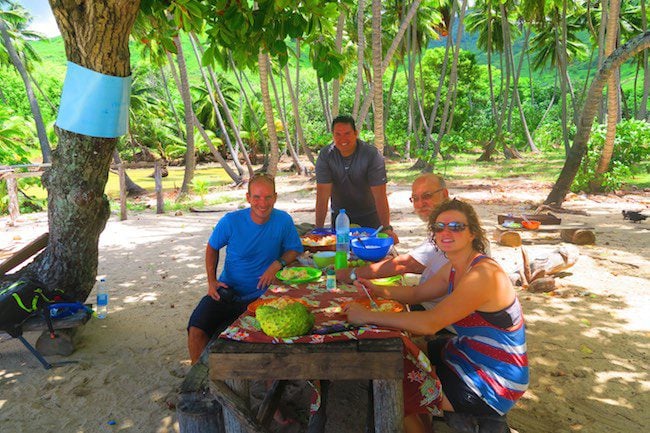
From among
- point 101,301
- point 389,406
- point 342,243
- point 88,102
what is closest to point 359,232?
point 342,243

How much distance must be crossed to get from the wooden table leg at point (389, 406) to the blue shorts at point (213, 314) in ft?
5.25

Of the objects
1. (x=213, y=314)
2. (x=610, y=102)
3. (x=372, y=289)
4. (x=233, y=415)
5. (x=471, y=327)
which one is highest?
(x=610, y=102)

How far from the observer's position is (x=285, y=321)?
7.26 feet

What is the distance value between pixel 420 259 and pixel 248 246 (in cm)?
136

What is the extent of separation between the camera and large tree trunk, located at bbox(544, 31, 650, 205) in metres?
8.07

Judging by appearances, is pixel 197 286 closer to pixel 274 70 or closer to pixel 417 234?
pixel 417 234

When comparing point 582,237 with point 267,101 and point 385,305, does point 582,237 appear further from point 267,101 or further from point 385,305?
point 267,101

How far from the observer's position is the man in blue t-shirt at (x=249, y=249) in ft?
12.1

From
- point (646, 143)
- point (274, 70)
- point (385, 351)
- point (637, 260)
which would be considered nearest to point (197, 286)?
point (385, 351)

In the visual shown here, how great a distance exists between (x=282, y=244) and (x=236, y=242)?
37 centimetres

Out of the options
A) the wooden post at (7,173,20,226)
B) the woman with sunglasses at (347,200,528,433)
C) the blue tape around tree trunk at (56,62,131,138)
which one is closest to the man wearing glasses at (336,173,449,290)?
the woman with sunglasses at (347,200,528,433)

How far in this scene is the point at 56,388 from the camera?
387 centimetres

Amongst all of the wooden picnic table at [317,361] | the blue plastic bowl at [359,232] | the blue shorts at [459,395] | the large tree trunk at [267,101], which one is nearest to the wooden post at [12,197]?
the large tree trunk at [267,101]

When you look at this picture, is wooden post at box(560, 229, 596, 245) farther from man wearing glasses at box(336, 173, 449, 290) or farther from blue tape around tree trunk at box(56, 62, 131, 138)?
blue tape around tree trunk at box(56, 62, 131, 138)
